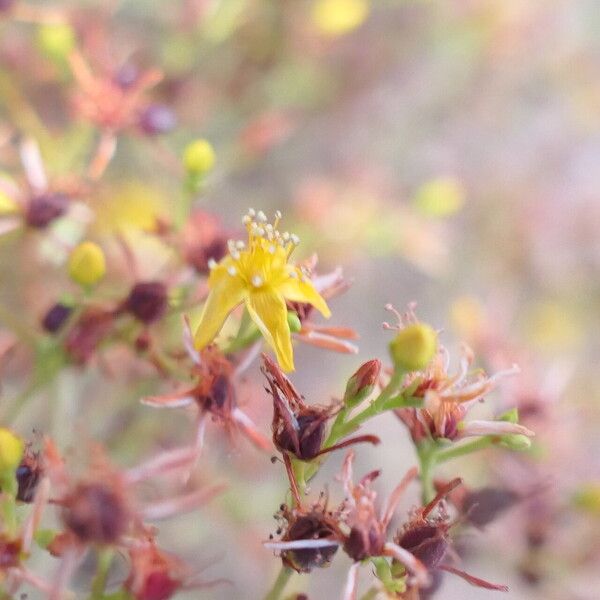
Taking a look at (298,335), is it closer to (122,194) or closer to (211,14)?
(122,194)

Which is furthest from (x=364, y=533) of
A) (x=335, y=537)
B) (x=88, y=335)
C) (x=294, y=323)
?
(x=88, y=335)

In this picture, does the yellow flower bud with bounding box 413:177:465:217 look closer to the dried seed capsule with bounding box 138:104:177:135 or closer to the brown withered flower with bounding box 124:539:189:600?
the dried seed capsule with bounding box 138:104:177:135

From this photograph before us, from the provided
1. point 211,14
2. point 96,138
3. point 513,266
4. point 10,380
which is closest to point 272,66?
point 211,14

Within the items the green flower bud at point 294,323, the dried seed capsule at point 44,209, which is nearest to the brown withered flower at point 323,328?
the green flower bud at point 294,323

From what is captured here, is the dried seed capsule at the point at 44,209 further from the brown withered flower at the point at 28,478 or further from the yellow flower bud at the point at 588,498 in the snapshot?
the yellow flower bud at the point at 588,498

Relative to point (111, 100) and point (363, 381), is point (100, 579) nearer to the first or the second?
point (363, 381)

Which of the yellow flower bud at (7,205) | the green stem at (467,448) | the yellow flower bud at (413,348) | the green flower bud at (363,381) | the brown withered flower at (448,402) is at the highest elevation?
the yellow flower bud at (7,205)
